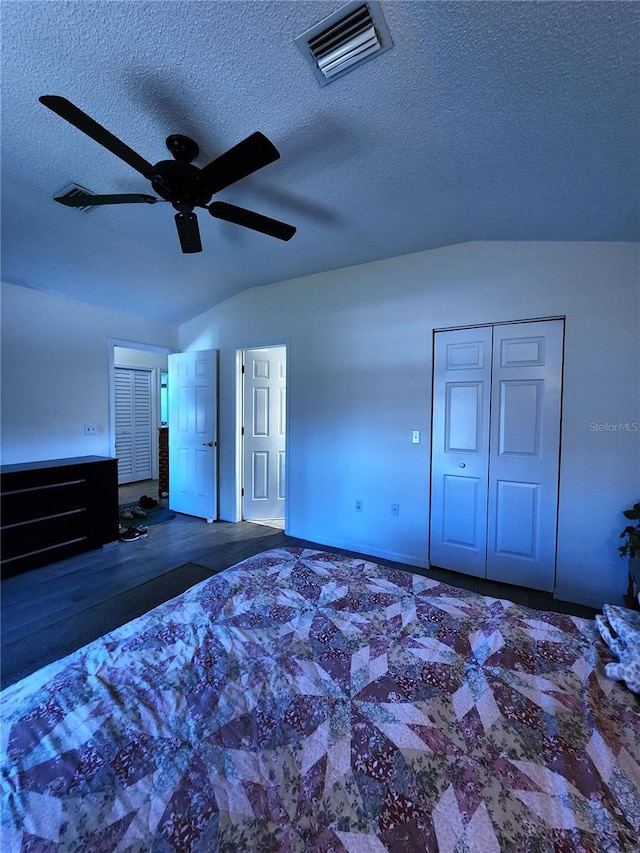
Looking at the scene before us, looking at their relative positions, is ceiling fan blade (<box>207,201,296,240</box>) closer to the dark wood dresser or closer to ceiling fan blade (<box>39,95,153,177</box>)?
ceiling fan blade (<box>39,95,153,177</box>)

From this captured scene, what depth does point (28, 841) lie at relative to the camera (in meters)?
0.62

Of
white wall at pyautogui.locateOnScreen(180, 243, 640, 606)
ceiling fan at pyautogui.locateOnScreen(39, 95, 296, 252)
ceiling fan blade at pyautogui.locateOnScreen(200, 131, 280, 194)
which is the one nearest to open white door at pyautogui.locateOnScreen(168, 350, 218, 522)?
white wall at pyautogui.locateOnScreen(180, 243, 640, 606)

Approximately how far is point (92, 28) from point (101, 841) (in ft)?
7.34

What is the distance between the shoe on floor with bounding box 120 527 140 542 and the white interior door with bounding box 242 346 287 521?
1160 mm

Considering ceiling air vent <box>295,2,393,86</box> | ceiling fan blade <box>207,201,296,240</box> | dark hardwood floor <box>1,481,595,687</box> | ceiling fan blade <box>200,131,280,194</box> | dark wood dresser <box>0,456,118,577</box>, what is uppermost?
ceiling air vent <box>295,2,393,86</box>

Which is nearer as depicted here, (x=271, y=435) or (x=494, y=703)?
(x=494, y=703)

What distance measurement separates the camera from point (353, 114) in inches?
59.9

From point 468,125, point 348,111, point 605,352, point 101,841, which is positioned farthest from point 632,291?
point 101,841

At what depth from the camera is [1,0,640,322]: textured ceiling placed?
3.78ft

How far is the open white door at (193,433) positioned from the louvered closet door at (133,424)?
5.73 ft

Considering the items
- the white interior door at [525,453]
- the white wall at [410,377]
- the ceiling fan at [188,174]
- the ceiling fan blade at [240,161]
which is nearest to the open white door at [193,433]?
the white wall at [410,377]

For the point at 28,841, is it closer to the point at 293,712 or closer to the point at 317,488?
the point at 293,712

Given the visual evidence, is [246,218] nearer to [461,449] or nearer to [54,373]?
[461,449]

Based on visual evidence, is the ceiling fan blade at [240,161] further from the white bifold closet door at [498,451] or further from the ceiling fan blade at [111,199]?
the white bifold closet door at [498,451]
